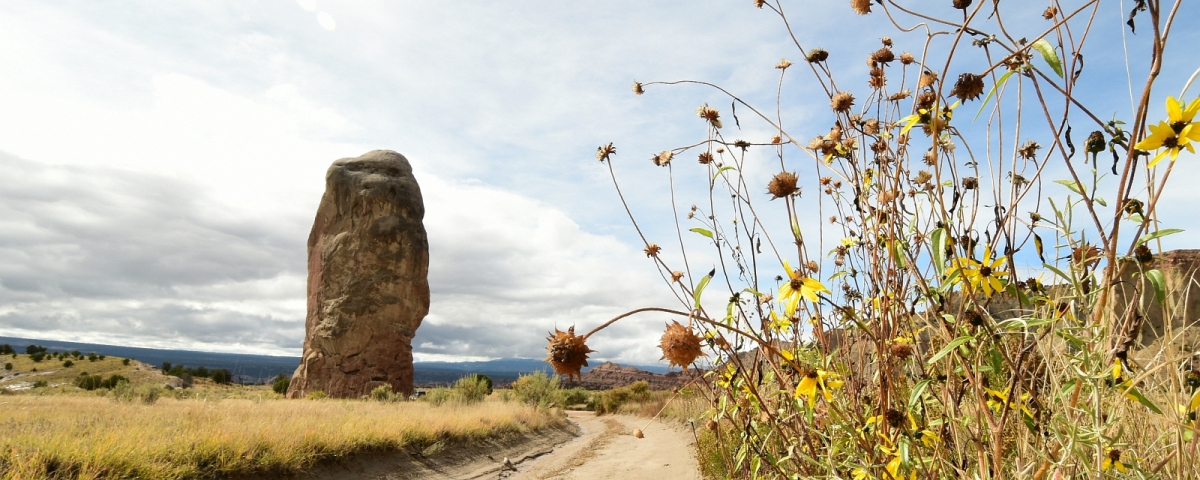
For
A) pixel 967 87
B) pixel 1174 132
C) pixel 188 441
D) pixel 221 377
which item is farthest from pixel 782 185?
pixel 221 377

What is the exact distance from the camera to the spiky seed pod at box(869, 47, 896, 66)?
190 centimetres

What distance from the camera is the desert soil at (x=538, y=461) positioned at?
21.2ft

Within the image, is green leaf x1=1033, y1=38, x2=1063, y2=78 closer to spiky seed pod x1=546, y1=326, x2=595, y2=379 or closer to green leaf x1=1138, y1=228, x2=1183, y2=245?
green leaf x1=1138, y1=228, x2=1183, y2=245

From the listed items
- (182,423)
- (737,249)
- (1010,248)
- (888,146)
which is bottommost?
(182,423)

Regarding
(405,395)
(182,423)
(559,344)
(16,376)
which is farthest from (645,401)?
(16,376)

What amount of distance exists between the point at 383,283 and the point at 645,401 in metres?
10.7

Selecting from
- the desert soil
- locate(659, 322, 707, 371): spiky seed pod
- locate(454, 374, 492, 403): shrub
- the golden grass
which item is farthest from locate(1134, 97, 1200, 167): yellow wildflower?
locate(454, 374, 492, 403): shrub

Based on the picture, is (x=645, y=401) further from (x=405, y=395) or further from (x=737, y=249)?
(x=737, y=249)

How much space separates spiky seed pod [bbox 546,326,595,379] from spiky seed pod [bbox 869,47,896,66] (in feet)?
4.66

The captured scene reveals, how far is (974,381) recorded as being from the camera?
4.03 feet

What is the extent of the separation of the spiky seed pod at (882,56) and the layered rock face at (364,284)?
16.0 m

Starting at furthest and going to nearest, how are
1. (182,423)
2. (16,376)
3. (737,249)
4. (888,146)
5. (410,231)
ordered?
(16,376)
(410,231)
(182,423)
(737,249)
(888,146)

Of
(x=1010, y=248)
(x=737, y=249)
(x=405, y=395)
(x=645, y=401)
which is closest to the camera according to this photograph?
(x=1010, y=248)

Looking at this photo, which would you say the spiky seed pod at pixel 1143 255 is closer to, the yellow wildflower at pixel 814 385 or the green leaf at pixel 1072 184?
the green leaf at pixel 1072 184
